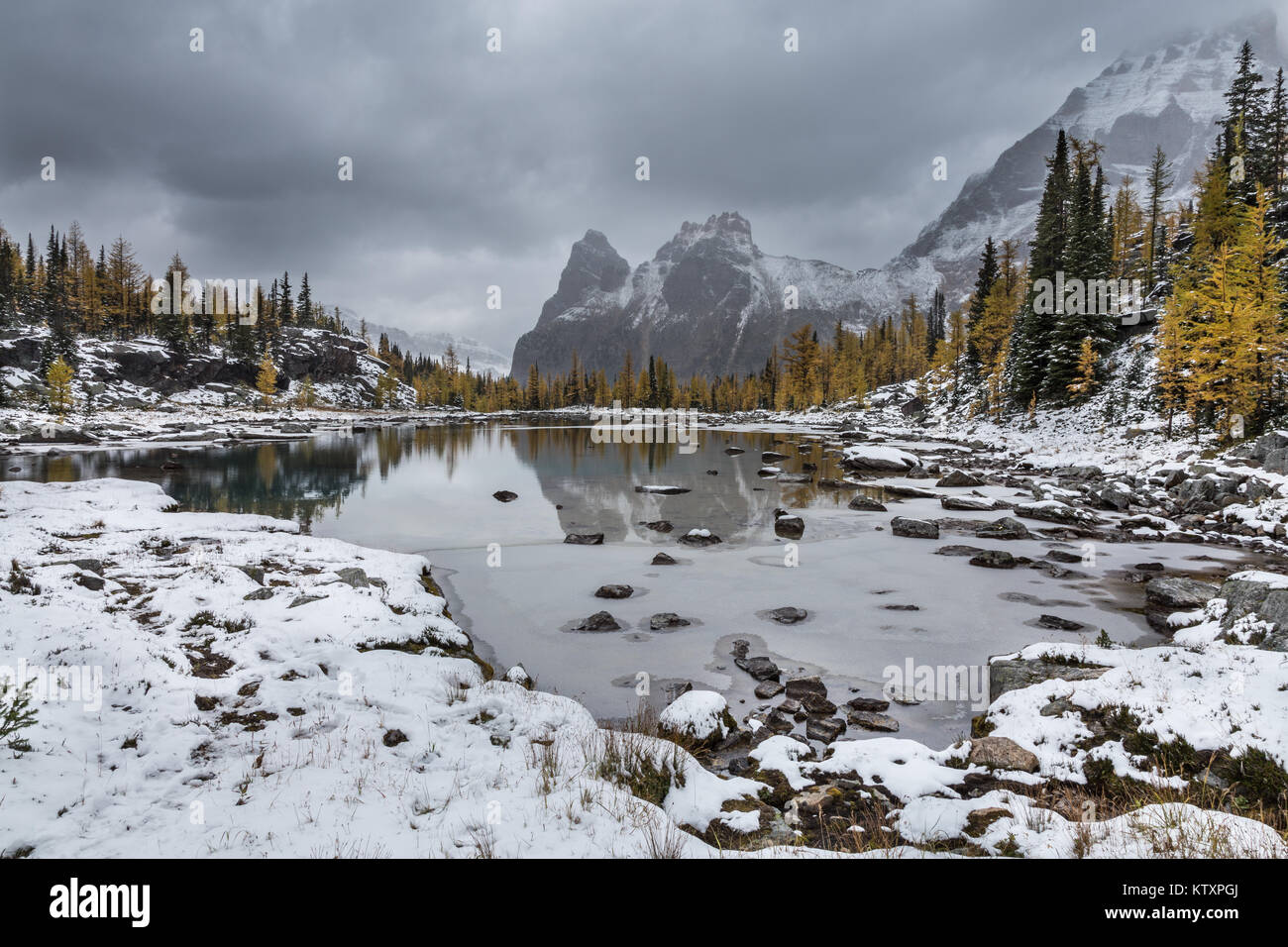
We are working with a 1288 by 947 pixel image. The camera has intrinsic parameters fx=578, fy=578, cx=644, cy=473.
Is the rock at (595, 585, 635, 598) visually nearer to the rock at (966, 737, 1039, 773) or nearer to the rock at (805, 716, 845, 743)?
the rock at (805, 716, 845, 743)

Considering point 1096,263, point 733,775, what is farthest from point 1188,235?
point 733,775

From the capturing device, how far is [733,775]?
690 cm

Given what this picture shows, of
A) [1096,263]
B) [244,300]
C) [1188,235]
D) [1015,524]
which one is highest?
[244,300]

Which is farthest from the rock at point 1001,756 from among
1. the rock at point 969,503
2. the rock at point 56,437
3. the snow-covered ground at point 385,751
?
the rock at point 56,437

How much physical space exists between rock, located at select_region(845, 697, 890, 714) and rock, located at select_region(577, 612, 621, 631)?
5171 millimetres

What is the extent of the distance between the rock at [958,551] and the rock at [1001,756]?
12.5 metres

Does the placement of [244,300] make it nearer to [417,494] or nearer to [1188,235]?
[417,494]

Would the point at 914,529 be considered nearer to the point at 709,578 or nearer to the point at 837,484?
the point at 709,578

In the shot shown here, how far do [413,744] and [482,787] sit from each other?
5.01 ft

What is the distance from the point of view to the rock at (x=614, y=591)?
14.5 m

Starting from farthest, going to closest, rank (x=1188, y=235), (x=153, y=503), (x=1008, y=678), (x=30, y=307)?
(x=30, y=307) → (x=1188, y=235) → (x=153, y=503) → (x=1008, y=678)

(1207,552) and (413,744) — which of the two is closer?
(413,744)

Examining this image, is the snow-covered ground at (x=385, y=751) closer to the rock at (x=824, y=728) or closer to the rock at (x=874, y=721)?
the rock at (x=824, y=728)

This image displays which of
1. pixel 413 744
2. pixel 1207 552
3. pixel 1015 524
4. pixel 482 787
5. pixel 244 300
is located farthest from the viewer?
pixel 244 300
